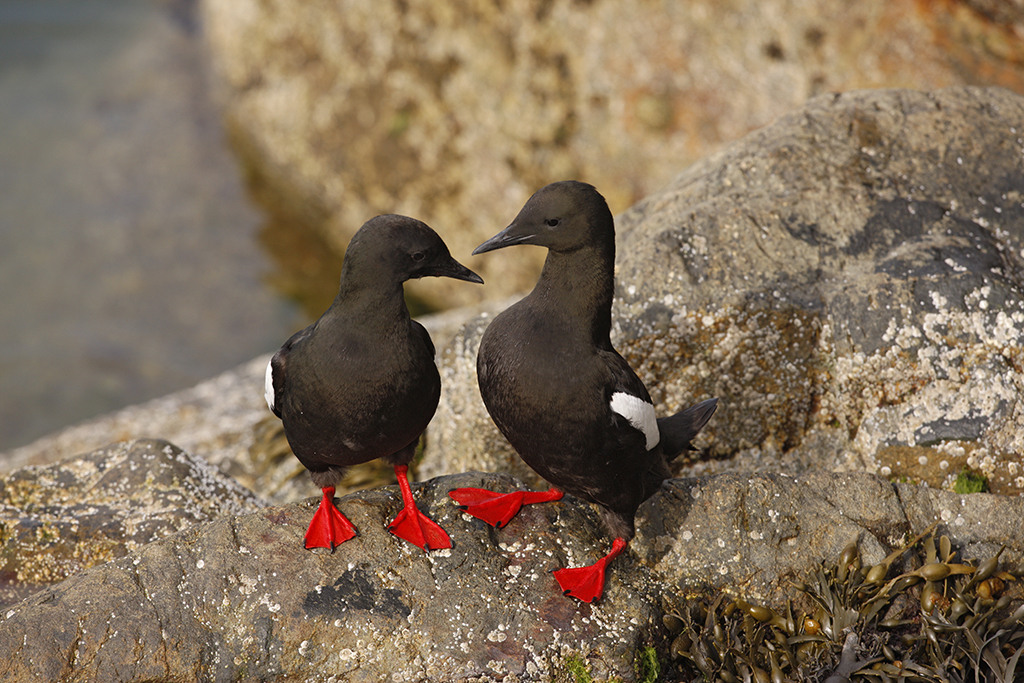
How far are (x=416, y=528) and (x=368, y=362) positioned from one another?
0.93 m

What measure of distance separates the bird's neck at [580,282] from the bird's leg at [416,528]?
1.25 m

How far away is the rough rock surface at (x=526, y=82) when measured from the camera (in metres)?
9.63

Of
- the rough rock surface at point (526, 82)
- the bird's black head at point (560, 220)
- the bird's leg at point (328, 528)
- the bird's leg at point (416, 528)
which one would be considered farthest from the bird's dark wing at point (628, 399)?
the rough rock surface at point (526, 82)

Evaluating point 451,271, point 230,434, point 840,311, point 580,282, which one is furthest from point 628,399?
point 230,434

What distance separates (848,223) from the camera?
5633 millimetres

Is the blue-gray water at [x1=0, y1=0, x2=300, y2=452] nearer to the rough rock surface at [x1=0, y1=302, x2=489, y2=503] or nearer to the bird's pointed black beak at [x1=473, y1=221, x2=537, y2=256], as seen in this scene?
the rough rock surface at [x1=0, y1=302, x2=489, y2=503]

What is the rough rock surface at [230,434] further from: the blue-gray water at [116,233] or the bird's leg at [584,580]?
the blue-gray water at [116,233]

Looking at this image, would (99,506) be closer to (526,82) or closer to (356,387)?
(356,387)

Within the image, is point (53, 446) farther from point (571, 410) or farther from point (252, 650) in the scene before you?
point (571, 410)

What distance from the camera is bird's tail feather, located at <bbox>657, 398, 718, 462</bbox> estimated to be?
14.6 feet

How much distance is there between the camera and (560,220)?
12.7ft

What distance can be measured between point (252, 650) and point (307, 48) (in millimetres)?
10946

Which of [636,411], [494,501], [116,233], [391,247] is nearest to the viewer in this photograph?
[391,247]

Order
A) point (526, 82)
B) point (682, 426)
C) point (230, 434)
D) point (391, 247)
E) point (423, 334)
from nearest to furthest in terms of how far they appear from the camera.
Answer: point (391, 247) → point (423, 334) → point (682, 426) → point (230, 434) → point (526, 82)
